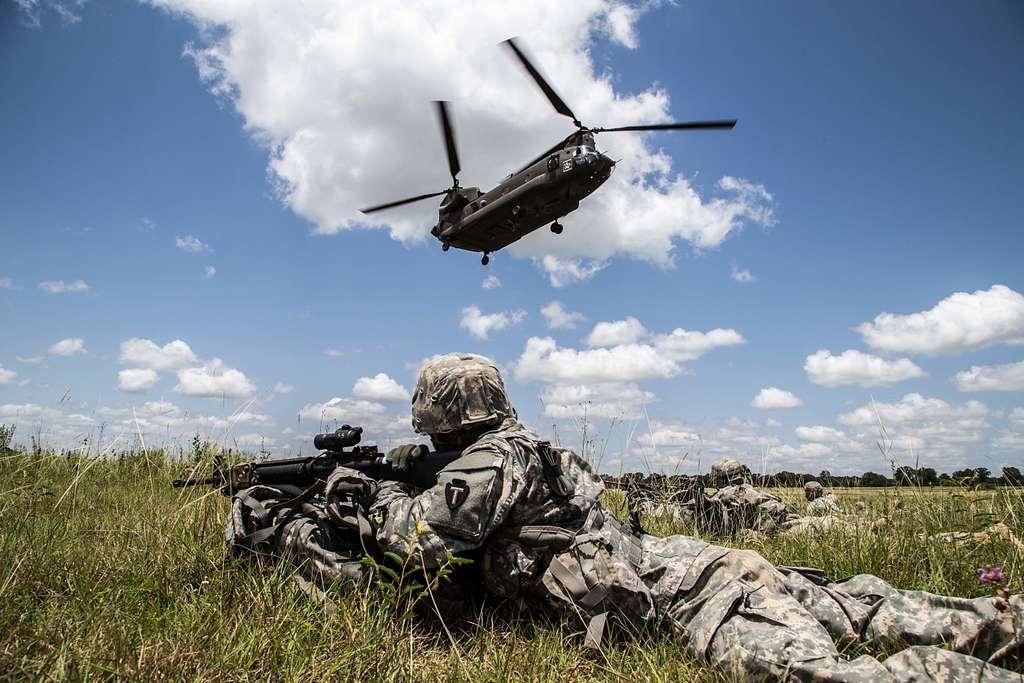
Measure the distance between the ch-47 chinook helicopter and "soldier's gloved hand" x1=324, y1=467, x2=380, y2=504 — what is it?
13738 mm

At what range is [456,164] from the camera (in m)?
20.5

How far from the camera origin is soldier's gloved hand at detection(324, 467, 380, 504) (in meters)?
3.79

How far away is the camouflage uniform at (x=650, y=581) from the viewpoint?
2.80 m

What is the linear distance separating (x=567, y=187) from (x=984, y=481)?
1283 cm

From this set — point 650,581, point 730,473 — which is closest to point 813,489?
point 730,473

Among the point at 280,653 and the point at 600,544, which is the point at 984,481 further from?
→ the point at 280,653

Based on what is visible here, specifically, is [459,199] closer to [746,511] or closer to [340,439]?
[746,511]

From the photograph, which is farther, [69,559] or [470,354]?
[470,354]

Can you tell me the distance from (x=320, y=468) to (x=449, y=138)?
1743 cm

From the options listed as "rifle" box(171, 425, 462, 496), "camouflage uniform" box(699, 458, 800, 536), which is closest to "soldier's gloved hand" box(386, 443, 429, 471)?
"rifle" box(171, 425, 462, 496)

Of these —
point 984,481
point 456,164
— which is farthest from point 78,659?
point 456,164

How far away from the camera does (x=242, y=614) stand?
2768 mm

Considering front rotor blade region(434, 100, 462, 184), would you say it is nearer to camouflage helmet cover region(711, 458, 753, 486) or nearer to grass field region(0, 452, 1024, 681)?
camouflage helmet cover region(711, 458, 753, 486)

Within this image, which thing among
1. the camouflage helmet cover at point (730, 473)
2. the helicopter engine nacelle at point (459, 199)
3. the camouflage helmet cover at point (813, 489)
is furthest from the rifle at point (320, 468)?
the helicopter engine nacelle at point (459, 199)
